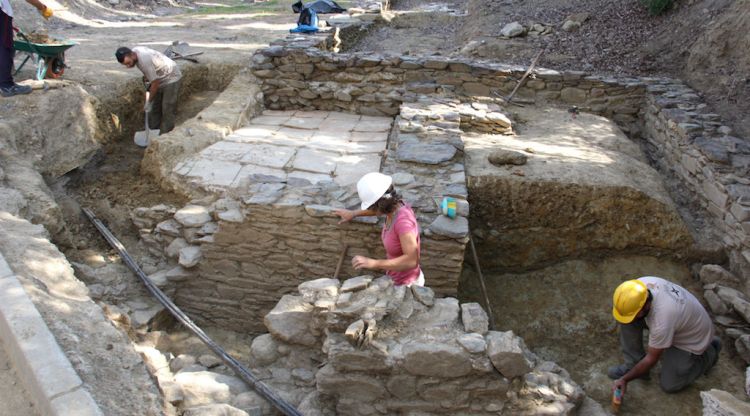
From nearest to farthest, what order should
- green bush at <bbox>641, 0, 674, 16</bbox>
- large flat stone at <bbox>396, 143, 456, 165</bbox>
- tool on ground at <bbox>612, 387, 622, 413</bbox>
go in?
tool on ground at <bbox>612, 387, 622, 413</bbox>, large flat stone at <bbox>396, 143, 456, 165</bbox>, green bush at <bbox>641, 0, 674, 16</bbox>

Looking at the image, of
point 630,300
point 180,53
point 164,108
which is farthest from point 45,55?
point 630,300

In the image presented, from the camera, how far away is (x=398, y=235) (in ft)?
12.5

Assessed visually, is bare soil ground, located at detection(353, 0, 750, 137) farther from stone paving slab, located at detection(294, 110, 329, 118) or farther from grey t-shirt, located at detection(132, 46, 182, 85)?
grey t-shirt, located at detection(132, 46, 182, 85)

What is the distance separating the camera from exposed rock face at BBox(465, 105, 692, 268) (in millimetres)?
5453

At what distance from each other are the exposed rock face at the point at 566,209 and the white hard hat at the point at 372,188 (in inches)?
71.7

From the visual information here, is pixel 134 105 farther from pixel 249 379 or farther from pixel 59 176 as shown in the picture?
pixel 249 379

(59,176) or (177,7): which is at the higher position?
(177,7)

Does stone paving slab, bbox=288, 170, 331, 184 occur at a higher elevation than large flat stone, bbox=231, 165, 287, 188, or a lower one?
higher

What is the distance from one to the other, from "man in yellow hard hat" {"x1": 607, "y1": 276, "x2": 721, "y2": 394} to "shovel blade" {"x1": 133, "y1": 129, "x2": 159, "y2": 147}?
5575 millimetres

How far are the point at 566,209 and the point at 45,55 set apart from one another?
6329mm

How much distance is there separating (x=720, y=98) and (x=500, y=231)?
3827 millimetres

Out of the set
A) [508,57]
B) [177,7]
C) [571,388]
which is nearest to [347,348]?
[571,388]

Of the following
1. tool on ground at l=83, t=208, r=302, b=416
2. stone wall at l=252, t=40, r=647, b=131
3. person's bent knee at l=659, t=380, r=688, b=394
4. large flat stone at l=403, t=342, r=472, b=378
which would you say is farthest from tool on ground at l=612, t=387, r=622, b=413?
stone wall at l=252, t=40, r=647, b=131

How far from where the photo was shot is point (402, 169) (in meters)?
5.23
